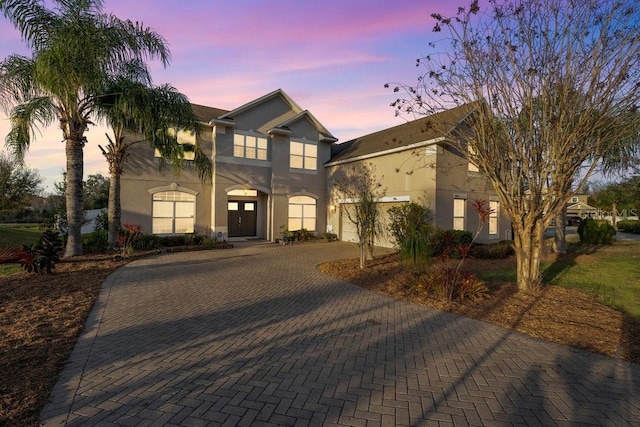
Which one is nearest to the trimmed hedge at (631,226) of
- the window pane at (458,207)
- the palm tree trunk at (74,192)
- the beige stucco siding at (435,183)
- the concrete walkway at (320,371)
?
the beige stucco siding at (435,183)

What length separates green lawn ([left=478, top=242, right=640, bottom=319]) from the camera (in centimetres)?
743

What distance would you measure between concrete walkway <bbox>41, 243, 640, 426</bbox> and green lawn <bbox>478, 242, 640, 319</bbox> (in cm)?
401

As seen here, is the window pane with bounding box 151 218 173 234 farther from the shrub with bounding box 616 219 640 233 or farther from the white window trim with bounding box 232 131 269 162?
the shrub with bounding box 616 219 640 233

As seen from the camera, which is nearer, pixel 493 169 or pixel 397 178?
pixel 493 169

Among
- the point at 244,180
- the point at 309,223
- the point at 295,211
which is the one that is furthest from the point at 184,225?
the point at 309,223

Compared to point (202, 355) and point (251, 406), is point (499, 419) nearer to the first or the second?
point (251, 406)

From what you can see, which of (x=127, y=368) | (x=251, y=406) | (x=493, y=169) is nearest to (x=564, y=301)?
(x=493, y=169)

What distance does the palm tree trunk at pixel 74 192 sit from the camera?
11031 mm

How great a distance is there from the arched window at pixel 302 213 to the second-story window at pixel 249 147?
10.9 ft

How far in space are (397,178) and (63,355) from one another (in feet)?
49.4

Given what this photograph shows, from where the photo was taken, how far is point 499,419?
3.11 meters

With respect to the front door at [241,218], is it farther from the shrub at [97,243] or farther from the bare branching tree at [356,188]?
the shrub at [97,243]

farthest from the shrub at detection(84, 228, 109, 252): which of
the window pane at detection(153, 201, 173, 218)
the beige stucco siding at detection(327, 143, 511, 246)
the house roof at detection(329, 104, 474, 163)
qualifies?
the house roof at detection(329, 104, 474, 163)

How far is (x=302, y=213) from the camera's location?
20.6m
